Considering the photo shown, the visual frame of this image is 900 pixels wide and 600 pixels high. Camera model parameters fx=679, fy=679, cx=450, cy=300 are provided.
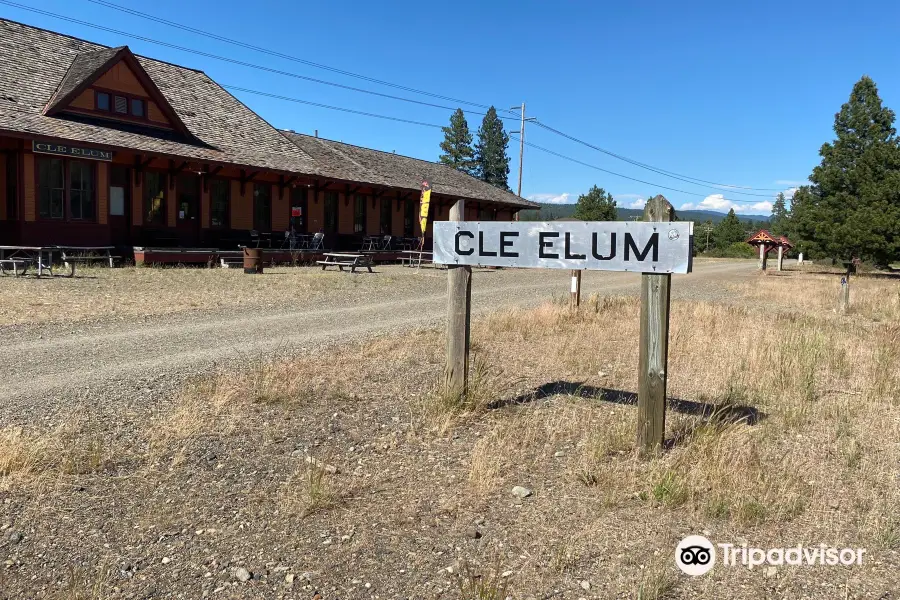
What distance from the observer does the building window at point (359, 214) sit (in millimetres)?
30281

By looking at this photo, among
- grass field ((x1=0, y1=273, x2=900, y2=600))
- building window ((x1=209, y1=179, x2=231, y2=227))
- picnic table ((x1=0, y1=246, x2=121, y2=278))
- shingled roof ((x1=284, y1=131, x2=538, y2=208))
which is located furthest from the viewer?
shingled roof ((x1=284, y1=131, x2=538, y2=208))

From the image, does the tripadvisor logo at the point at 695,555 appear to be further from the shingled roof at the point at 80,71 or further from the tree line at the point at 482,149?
the tree line at the point at 482,149

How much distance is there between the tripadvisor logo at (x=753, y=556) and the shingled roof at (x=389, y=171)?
80.0ft

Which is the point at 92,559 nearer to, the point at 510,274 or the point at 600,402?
the point at 600,402

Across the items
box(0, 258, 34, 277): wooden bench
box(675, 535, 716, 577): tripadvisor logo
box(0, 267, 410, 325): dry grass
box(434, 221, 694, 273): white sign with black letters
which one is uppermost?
box(434, 221, 694, 273): white sign with black letters

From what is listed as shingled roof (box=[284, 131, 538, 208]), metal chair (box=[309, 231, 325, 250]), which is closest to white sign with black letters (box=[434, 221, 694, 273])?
metal chair (box=[309, 231, 325, 250])

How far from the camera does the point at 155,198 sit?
2214 centimetres

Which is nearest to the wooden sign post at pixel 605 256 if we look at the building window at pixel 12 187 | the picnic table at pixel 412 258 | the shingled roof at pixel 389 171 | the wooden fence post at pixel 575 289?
the wooden fence post at pixel 575 289

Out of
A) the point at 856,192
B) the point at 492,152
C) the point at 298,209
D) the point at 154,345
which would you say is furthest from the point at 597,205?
the point at 154,345

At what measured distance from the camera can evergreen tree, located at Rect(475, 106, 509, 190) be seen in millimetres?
86875

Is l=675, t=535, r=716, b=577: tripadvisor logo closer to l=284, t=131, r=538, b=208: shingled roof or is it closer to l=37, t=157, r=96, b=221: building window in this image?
l=37, t=157, r=96, b=221: building window

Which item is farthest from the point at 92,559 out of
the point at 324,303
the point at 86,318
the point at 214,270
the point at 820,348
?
the point at 214,270

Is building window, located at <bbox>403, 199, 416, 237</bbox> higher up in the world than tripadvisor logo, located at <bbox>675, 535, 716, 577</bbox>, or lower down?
higher up

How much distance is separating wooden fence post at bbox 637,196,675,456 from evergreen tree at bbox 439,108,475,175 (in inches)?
3160
